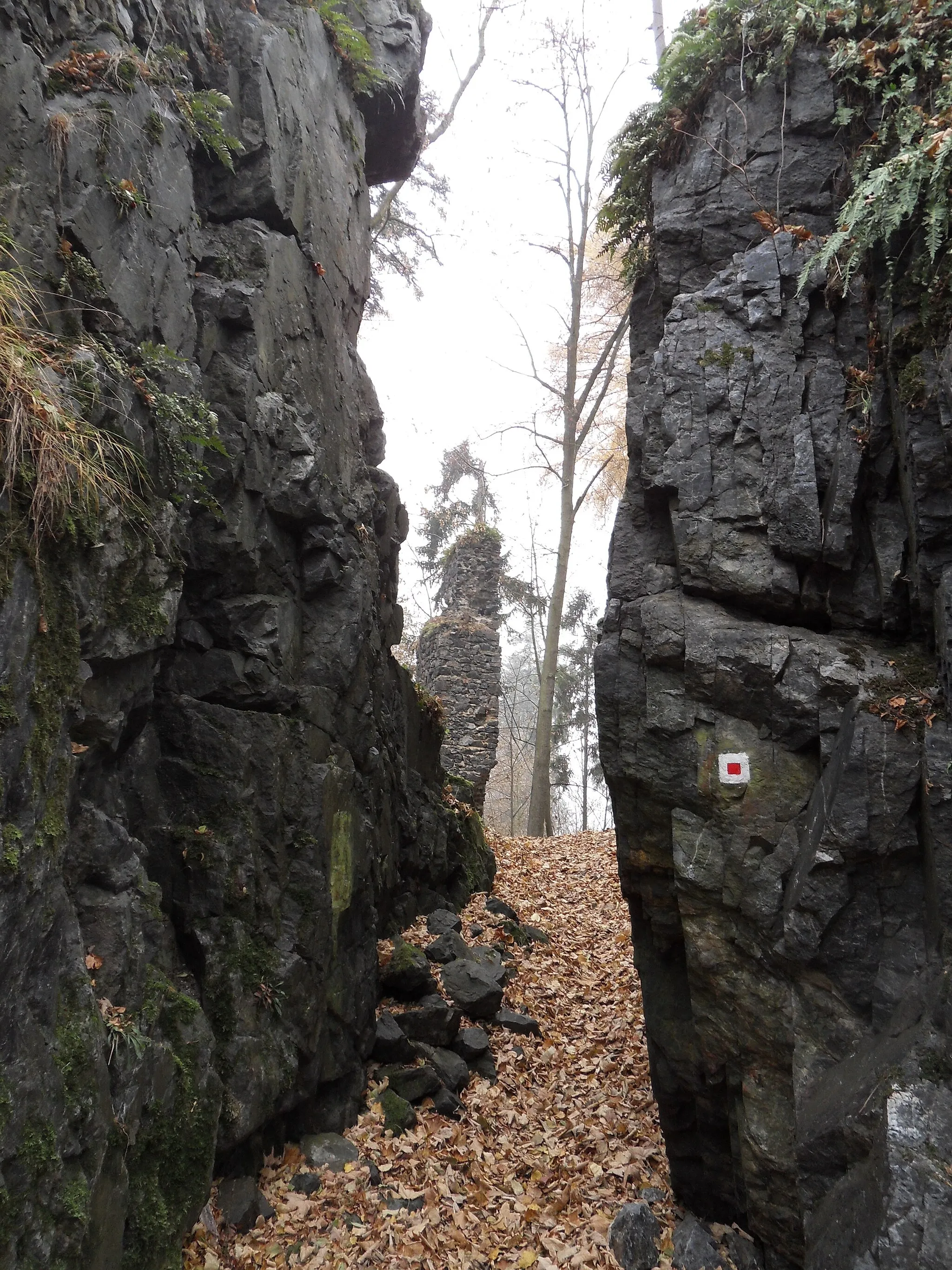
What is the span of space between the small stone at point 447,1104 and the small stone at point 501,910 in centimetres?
322

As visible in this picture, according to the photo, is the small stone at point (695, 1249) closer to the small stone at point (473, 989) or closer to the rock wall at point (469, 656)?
the small stone at point (473, 989)

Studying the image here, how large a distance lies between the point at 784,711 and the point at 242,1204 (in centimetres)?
461

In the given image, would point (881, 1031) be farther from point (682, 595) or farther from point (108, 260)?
point (108, 260)

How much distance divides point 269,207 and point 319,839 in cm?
565

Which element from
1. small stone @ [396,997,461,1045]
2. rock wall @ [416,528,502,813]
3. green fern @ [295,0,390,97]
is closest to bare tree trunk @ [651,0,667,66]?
green fern @ [295,0,390,97]

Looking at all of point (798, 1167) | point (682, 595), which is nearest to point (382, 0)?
point (682, 595)

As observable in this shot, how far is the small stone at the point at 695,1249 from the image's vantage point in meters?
4.92

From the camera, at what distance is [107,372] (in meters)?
4.47

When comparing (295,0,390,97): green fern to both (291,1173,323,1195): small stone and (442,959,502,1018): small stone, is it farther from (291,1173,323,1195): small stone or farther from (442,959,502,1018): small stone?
(291,1173,323,1195): small stone

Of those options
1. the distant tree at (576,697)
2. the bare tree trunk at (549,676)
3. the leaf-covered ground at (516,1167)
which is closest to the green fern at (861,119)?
the leaf-covered ground at (516,1167)

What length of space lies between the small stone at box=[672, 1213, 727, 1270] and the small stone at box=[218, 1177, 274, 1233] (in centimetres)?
263

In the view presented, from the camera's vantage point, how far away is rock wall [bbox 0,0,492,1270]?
359cm

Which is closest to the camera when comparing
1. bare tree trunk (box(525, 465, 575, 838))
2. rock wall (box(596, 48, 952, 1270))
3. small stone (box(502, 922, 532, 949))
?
rock wall (box(596, 48, 952, 1270))

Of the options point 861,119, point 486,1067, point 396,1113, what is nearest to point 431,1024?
point 486,1067
